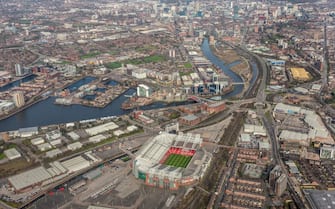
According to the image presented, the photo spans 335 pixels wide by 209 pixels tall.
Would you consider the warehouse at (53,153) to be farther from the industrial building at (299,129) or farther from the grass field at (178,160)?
the industrial building at (299,129)

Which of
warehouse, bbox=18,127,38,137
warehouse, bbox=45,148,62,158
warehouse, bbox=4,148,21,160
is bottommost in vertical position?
warehouse, bbox=45,148,62,158

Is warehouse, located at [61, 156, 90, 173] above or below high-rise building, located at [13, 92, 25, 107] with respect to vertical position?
below

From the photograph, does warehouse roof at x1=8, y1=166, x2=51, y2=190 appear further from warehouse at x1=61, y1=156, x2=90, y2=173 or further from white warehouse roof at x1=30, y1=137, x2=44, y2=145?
white warehouse roof at x1=30, y1=137, x2=44, y2=145

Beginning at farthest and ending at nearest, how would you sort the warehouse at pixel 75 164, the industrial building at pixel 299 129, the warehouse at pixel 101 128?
1. the warehouse at pixel 101 128
2. the industrial building at pixel 299 129
3. the warehouse at pixel 75 164

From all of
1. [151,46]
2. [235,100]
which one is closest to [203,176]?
[235,100]

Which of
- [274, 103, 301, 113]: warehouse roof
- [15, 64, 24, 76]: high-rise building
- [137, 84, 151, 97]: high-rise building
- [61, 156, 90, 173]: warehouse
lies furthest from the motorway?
[15, 64, 24, 76]: high-rise building

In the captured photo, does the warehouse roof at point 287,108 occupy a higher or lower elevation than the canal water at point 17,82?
lower

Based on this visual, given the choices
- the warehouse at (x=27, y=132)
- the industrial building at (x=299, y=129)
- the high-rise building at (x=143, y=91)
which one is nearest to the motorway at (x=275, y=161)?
the industrial building at (x=299, y=129)
